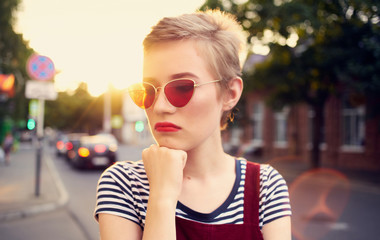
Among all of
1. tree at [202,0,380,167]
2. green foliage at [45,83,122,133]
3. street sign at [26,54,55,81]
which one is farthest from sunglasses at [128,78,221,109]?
green foliage at [45,83,122,133]

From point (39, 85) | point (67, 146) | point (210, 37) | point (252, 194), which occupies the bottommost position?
point (67, 146)

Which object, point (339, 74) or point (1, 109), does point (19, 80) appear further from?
point (339, 74)

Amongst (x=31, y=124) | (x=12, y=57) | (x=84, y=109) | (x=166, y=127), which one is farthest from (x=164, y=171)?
(x=84, y=109)

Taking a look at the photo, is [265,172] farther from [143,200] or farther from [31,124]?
[31,124]

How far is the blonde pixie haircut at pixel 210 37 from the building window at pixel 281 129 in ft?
77.0

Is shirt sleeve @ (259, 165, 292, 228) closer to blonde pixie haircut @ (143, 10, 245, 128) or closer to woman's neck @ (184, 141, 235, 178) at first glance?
woman's neck @ (184, 141, 235, 178)

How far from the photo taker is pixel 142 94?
1.50m

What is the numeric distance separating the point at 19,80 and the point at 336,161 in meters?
21.0

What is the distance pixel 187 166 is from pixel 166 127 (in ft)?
0.87

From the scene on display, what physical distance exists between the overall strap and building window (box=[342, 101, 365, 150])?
1844 centimetres

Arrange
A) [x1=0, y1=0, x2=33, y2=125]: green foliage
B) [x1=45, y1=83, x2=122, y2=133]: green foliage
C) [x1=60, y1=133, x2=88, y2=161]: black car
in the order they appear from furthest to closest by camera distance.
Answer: [x1=45, y1=83, x2=122, y2=133]: green foliage, [x1=60, y1=133, x2=88, y2=161]: black car, [x1=0, y1=0, x2=33, y2=125]: green foliage

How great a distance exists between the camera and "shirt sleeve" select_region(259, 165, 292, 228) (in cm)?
146

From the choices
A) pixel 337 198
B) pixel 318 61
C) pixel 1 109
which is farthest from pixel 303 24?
pixel 1 109

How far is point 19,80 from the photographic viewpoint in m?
24.8
